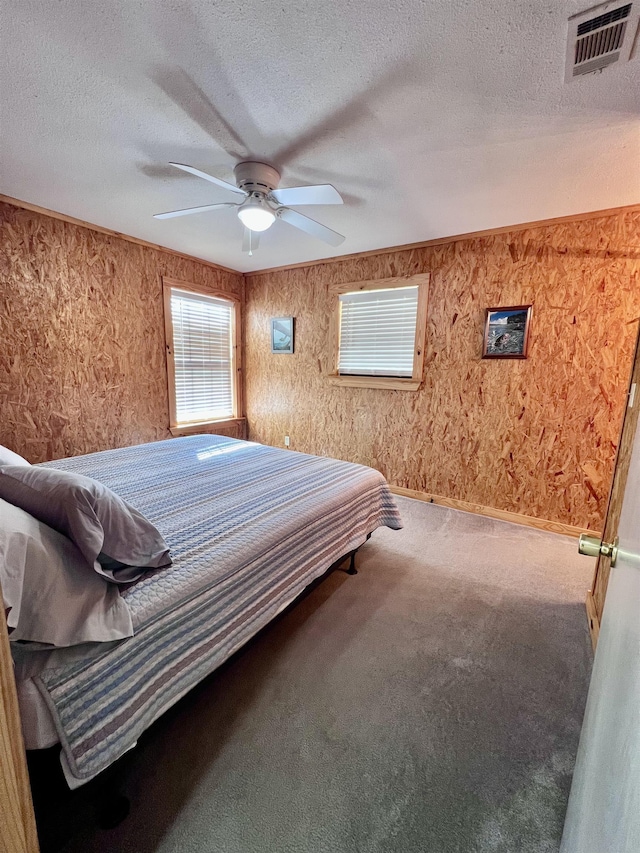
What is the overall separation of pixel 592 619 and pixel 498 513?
1.34 m

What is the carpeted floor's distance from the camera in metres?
1.00

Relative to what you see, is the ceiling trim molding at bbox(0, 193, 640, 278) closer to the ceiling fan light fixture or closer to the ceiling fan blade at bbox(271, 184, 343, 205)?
the ceiling fan blade at bbox(271, 184, 343, 205)

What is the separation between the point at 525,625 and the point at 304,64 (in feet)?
9.40

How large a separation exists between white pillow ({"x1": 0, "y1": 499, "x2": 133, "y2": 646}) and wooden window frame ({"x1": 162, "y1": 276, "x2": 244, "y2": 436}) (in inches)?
122

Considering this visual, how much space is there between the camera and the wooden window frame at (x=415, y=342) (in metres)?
3.32

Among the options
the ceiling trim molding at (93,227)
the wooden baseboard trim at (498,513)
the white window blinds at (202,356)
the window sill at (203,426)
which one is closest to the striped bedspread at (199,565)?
the wooden baseboard trim at (498,513)

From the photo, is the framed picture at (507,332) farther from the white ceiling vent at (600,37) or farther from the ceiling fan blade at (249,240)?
the ceiling fan blade at (249,240)

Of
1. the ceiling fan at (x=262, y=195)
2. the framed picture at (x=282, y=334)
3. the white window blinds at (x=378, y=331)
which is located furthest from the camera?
the framed picture at (x=282, y=334)

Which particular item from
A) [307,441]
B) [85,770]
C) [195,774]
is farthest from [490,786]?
[307,441]

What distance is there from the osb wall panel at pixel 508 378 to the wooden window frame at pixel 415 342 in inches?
2.8

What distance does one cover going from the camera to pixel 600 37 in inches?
47.2

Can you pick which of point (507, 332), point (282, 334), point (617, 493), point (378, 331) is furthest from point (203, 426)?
point (617, 493)

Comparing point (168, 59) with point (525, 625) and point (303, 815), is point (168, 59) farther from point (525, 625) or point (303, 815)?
point (525, 625)

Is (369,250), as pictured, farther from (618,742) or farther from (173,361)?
(618,742)
